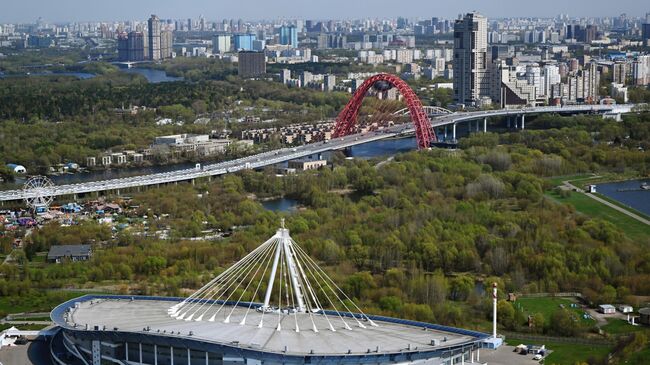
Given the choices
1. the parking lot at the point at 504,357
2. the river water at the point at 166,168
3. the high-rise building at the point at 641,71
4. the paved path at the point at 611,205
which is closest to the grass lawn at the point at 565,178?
the paved path at the point at 611,205

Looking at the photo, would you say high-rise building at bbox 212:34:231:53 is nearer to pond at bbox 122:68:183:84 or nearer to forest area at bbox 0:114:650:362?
pond at bbox 122:68:183:84

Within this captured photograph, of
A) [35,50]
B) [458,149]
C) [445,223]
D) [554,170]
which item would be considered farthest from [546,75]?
[35,50]

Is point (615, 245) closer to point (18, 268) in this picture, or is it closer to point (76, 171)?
point (18, 268)

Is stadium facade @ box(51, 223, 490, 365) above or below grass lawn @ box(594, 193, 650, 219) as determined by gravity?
above

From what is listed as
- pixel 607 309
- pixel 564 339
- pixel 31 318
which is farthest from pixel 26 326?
pixel 607 309

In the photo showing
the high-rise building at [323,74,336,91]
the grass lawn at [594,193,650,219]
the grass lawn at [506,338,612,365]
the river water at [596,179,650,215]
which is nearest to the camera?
the grass lawn at [506,338,612,365]

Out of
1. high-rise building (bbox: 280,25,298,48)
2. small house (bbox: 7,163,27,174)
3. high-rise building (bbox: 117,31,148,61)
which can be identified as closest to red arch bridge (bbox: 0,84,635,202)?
small house (bbox: 7,163,27,174)

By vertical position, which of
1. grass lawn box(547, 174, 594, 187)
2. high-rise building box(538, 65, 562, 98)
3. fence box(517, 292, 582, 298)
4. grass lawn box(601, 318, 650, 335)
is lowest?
grass lawn box(547, 174, 594, 187)

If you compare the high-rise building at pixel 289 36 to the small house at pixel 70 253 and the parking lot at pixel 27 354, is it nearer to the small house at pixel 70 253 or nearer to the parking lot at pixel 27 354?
the small house at pixel 70 253
